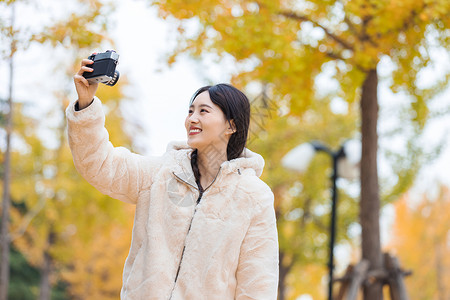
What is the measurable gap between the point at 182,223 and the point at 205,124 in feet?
1.42

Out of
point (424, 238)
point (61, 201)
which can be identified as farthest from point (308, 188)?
point (424, 238)

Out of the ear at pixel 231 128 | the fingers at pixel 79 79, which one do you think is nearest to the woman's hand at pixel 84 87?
the fingers at pixel 79 79

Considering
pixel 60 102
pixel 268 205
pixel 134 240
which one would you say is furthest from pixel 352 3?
pixel 60 102

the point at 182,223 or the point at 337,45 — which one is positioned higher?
the point at 337,45

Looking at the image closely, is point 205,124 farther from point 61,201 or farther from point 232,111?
point 61,201

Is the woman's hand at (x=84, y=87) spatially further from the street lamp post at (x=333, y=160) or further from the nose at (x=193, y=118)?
the street lamp post at (x=333, y=160)

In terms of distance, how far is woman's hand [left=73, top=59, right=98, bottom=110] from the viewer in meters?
1.81

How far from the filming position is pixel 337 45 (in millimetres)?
5695

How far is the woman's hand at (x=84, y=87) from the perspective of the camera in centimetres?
181

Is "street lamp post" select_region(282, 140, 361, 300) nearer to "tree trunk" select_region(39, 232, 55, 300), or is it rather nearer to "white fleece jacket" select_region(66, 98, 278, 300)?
"white fleece jacket" select_region(66, 98, 278, 300)

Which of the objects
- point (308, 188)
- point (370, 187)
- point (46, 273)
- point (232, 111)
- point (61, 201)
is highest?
point (308, 188)

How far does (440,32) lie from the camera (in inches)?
196

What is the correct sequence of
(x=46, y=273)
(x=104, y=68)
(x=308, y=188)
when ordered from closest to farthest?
1. (x=104, y=68)
2. (x=308, y=188)
3. (x=46, y=273)

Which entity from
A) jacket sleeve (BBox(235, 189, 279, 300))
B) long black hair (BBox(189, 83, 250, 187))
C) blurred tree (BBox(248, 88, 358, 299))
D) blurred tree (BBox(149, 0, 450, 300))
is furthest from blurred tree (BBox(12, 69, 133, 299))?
jacket sleeve (BBox(235, 189, 279, 300))
